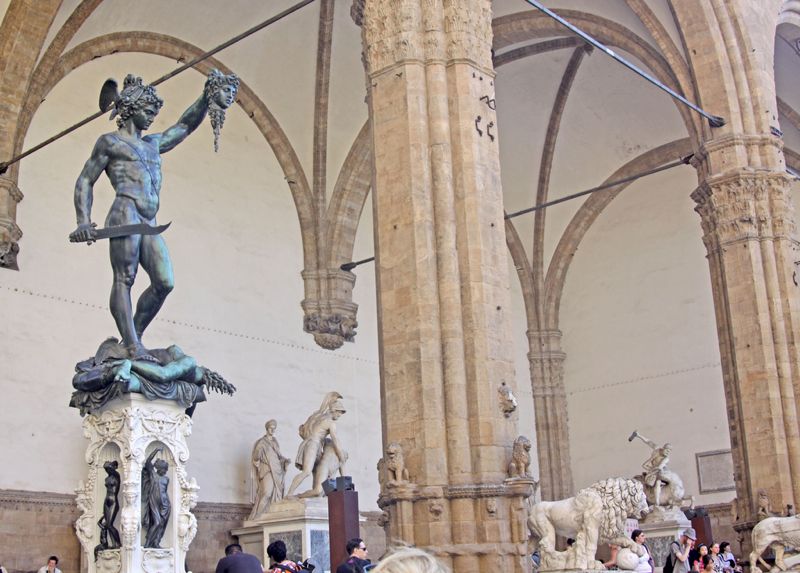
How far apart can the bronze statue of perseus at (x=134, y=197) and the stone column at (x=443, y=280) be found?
130 inches

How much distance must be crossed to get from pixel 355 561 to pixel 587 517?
307cm

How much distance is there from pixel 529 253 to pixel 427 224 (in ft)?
46.7

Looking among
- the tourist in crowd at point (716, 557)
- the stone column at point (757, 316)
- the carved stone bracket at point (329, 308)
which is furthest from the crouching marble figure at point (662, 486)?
the carved stone bracket at point (329, 308)

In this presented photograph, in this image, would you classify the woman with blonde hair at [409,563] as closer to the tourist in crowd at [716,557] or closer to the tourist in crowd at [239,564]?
the tourist in crowd at [239,564]

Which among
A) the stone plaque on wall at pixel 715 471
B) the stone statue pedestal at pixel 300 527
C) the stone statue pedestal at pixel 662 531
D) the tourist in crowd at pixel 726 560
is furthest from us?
the stone plaque on wall at pixel 715 471

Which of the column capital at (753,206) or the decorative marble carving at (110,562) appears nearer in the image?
the decorative marble carving at (110,562)

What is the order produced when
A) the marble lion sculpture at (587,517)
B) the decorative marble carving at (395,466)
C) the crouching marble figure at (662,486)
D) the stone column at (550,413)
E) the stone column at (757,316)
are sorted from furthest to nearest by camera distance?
the stone column at (550,413) → the crouching marble figure at (662,486) → the stone column at (757,316) → the decorative marble carving at (395,466) → the marble lion sculpture at (587,517)

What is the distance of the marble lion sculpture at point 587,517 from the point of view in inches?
327

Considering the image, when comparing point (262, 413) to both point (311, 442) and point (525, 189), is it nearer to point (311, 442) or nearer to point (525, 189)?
point (311, 442)

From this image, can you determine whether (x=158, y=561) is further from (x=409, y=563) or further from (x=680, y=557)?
(x=680, y=557)

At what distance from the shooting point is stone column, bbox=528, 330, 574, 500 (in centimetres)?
2281

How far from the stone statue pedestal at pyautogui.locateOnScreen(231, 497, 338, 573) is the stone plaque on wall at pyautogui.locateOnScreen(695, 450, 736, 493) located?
9055 mm

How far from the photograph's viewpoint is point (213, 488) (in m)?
16.4

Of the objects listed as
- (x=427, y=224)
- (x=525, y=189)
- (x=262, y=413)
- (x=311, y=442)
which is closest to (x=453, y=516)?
(x=427, y=224)
